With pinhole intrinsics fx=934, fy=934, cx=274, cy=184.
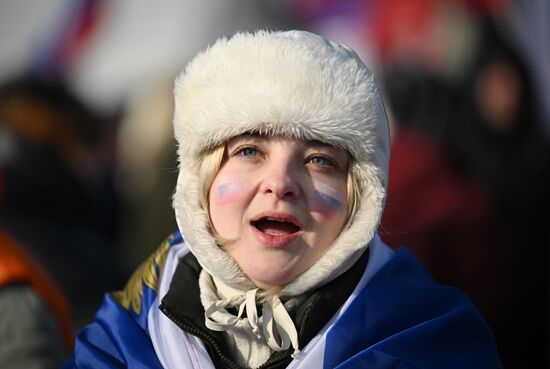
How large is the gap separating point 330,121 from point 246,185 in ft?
0.86

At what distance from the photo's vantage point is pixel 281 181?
A: 2264mm

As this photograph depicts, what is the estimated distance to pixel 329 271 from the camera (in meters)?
2.35

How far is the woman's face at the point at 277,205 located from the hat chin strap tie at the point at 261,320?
0.17 feet

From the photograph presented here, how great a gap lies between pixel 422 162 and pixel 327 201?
6.79 feet

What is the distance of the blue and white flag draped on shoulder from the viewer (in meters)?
2.36

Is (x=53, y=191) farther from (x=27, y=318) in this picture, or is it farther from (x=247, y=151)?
(x=247, y=151)

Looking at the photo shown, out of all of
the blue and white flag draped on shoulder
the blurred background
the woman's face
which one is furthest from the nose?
the blurred background

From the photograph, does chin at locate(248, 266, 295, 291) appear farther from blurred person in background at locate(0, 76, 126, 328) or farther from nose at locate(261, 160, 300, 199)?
blurred person in background at locate(0, 76, 126, 328)

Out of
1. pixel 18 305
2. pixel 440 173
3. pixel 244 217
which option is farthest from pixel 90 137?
pixel 244 217

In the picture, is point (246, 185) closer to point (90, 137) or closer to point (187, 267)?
point (187, 267)

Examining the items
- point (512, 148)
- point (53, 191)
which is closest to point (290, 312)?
point (53, 191)

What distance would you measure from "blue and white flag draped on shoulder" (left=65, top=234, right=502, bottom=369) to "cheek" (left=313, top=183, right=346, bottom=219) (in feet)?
0.78

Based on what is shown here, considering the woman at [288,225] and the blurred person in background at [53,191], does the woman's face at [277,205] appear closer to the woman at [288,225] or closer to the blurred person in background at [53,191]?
the woman at [288,225]

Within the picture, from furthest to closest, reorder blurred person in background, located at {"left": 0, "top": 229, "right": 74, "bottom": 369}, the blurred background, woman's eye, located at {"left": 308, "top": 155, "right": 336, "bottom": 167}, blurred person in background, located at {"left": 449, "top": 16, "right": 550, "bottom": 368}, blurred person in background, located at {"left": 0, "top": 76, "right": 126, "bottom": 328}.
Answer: blurred person in background, located at {"left": 449, "top": 16, "right": 550, "bottom": 368} → the blurred background → blurred person in background, located at {"left": 0, "top": 76, "right": 126, "bottom": 328} → blurred person in background, located at {"left": 0, "top": 229, "right": 74, "bottom": 369} → woman's eye, located at {"left": 308, "top": 155, "right": 336, "bottom": 167}
